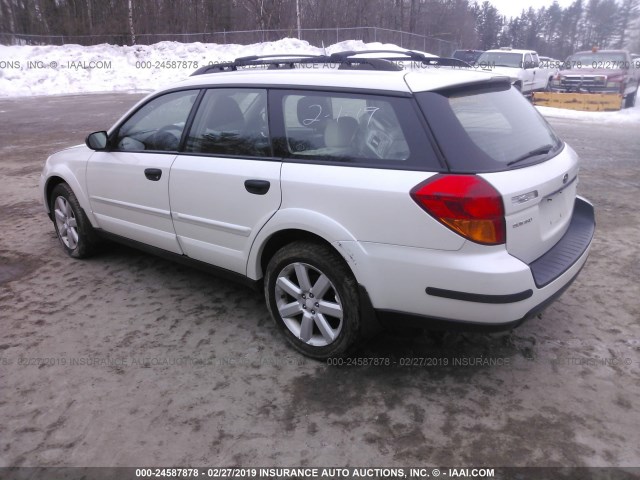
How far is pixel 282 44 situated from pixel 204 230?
2798 centimetres

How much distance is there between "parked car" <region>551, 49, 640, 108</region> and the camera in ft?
53.6

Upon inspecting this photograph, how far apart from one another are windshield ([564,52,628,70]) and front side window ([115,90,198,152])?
17.4 m

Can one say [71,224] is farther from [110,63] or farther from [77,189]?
[110,63]

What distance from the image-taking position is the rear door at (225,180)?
3285 mm

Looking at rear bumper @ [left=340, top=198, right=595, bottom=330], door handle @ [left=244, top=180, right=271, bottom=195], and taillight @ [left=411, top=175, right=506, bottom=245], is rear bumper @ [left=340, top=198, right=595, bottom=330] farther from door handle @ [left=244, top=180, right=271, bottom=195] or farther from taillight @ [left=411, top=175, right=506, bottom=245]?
door handle @ [left=244, top=180, right=271, bottom=195]

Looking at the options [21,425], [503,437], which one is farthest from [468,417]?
[21,425]

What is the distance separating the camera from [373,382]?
304 centimetres

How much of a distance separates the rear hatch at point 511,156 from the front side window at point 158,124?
5.96ft

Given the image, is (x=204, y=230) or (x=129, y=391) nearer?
(x=129, y=391)

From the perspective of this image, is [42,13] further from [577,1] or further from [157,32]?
[577,1]

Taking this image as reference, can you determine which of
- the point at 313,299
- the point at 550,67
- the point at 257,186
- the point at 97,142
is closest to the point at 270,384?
the point at 313,299

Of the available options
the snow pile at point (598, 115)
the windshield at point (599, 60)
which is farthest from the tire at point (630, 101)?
the snow pile at point (598, 115)

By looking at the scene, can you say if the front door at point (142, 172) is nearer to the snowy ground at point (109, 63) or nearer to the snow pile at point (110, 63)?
the snowy ground at point (109, 63)

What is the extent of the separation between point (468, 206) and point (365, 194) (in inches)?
21.0
